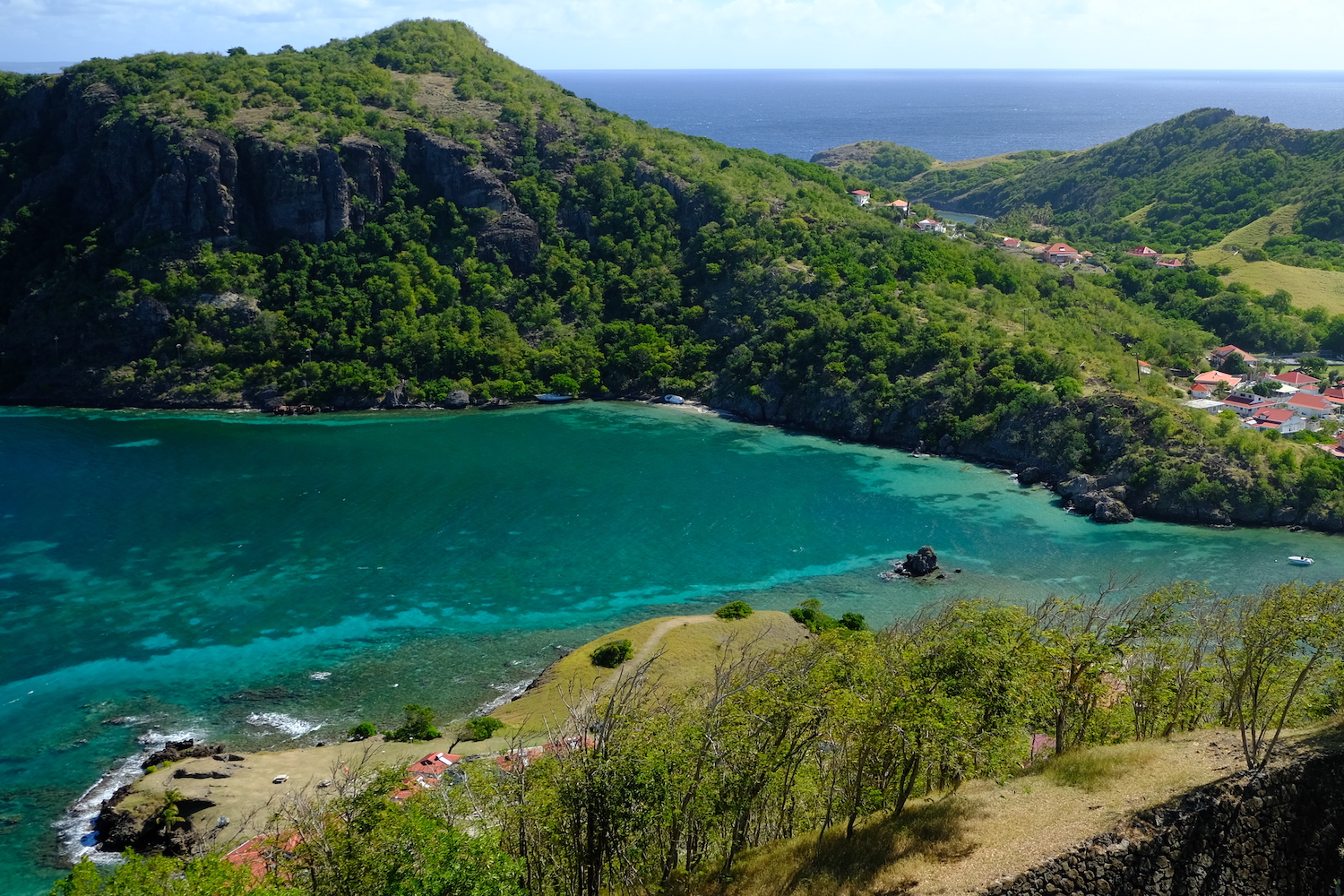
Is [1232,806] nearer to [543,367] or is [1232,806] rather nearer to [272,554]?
[272,554]

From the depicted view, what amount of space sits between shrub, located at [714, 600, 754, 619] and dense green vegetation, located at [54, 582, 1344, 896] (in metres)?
22.7

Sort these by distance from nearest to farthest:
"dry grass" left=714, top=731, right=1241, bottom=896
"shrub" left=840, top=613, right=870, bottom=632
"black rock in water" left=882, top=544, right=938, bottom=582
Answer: "dry grass" left=714, top=731, right=1241, bottom=896 → "shrub" left=840, top=613, right=870, bottom=632 → "black rock in water" left=882, top=544, right=938, bottom=582

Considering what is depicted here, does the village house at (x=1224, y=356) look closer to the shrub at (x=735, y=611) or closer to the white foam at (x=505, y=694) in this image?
the shrub at (x=735, y=611)

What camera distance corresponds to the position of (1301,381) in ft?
291

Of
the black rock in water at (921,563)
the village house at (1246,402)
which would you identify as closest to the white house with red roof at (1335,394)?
the village house at (1246,402)

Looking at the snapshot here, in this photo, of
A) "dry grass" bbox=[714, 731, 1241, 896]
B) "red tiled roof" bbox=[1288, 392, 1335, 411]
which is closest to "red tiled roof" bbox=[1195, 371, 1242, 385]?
→ "red tiled roof" bbox=[1288, 392, 1335, 411]

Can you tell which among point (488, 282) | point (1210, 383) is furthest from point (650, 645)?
point (1210, 383)

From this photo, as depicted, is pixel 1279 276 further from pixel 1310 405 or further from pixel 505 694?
pixel 505 694

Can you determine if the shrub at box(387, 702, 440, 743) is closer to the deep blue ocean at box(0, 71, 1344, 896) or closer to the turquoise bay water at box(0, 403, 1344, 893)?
the turquoise bay water at box(0, 403, 1344, 893)

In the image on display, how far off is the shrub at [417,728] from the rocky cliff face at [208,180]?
7092 cm

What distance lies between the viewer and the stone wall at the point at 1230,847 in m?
22.1

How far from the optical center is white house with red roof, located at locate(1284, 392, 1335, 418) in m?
80.2

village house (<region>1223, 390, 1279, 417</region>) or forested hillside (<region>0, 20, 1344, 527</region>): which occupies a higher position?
forested hillside (<region>0, 20, 1344, 527</region>)

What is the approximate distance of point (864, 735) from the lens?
24172mm
